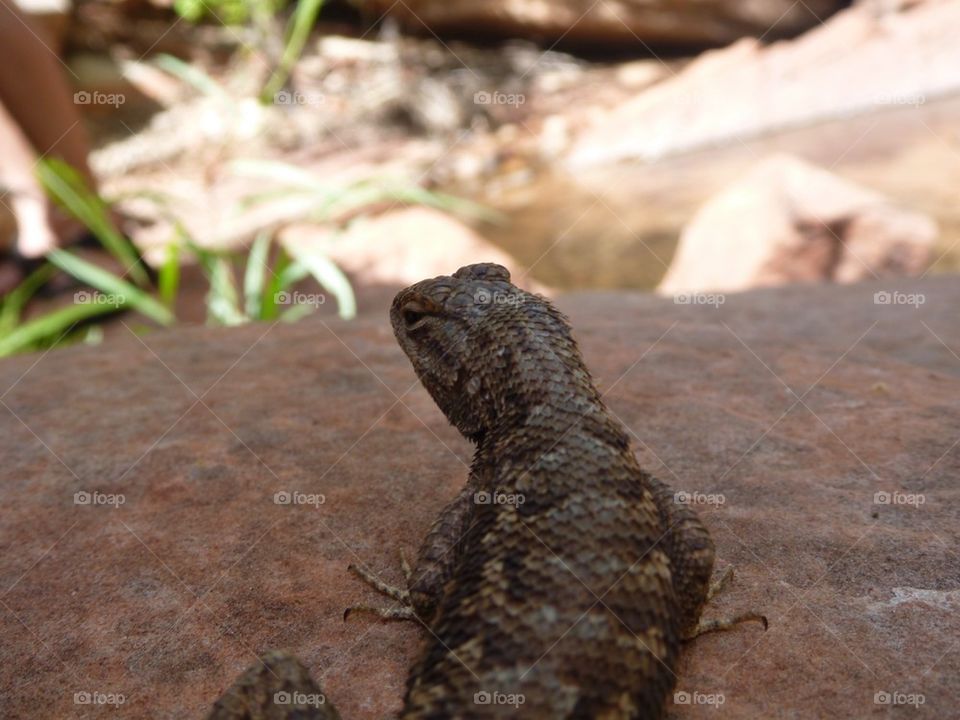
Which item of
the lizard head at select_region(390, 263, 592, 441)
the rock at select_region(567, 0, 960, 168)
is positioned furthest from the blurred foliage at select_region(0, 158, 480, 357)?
the rock at select_region(567, 0, 960, 168)

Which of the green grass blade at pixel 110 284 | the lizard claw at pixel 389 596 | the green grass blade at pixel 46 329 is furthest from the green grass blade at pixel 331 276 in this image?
the lizard claw at pixel 389 596

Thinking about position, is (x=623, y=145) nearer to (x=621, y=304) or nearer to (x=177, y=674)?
(x=621, y=304)

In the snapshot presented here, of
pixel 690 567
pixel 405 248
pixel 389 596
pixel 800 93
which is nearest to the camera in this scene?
pixel 690 567

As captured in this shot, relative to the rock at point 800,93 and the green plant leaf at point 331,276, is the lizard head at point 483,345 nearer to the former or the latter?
the green plant leaf at point 331,276

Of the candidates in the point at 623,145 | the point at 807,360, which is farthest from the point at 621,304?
the point at 623,145

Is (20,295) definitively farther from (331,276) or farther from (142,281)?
(331,276)

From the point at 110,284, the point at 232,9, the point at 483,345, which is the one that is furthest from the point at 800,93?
the point at 483,345

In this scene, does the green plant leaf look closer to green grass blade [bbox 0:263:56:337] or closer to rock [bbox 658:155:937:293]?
green grass blade [bbox 0:263:56:337]
